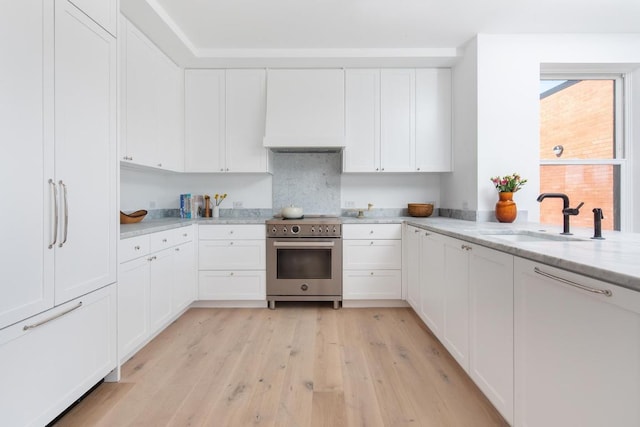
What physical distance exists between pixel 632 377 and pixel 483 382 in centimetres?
89

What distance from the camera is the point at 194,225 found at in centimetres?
318

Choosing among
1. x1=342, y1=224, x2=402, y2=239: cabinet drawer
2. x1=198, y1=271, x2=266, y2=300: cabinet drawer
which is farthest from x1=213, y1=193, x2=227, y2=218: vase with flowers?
x1=342, y1=224, x2=402, y2=239: cabinet drawer

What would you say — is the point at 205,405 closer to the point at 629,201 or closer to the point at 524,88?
the point at 524,88

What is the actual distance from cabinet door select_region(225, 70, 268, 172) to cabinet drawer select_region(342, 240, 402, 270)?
1.33 meters

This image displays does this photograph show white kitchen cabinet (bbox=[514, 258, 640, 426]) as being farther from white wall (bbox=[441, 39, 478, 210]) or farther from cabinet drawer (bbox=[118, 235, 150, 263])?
cabinet drawer (bbox=[118, 235, 150, 263])

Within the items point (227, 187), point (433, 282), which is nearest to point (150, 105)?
point (227, 187)

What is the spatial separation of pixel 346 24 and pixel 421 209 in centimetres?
201

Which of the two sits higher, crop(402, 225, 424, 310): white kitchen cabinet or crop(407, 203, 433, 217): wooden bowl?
crop(407, 203, 433, 217): wooden bowl

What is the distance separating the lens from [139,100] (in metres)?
2.62

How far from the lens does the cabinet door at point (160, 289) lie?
2379 millimetres

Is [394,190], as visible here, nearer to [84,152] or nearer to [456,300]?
[456,300]

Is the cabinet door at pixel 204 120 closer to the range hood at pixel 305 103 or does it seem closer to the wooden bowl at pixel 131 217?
the range hood at pixel 305 103

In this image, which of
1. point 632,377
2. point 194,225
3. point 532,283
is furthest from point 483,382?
point 194,225

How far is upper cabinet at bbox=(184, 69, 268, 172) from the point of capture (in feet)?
11.3
